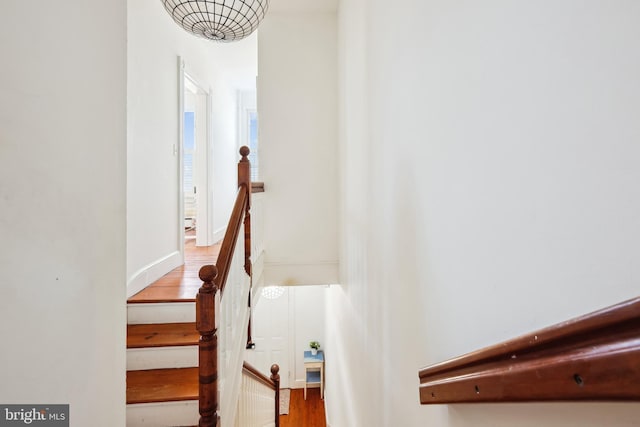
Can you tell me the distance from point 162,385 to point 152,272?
1100 millimetres

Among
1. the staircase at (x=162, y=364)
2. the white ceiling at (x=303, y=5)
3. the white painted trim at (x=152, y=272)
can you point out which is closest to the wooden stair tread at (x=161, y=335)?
the staircase at (x=162, y=364)

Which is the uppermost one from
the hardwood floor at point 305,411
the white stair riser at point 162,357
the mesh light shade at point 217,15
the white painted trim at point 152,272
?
the mesh light shade at point 217,15

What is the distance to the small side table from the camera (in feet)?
18.3

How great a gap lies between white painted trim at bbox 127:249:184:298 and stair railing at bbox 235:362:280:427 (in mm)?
1066

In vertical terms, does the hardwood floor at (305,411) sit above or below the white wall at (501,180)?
below

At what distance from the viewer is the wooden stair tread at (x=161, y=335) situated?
6.51 ft

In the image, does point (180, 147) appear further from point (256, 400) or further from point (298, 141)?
point (256, 400)

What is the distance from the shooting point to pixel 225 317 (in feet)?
5.56

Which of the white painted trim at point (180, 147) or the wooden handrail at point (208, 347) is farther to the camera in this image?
the white painted trim at point (180, 147)

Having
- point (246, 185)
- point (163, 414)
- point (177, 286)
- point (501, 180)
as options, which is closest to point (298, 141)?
point (246, 185)

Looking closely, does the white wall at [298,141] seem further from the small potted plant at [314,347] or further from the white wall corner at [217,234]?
the small potted plant at [314,347]

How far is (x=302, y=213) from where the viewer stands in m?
3.36
